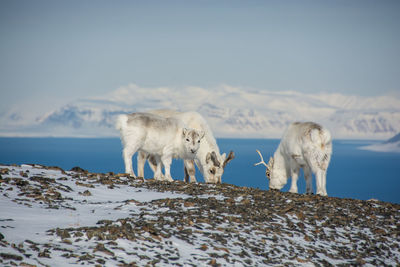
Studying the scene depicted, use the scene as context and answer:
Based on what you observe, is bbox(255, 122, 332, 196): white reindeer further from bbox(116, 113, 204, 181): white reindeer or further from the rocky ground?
bbox(116, 113, 204, 181): white reindeer

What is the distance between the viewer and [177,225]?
13578mm

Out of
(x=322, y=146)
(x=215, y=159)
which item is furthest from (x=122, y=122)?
(x=322, y=146)

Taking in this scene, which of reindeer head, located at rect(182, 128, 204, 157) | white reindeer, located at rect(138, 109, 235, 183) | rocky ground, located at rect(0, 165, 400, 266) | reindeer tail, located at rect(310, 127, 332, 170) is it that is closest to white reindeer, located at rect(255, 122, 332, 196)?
reindeer tail, located at rect(310, 127, 332, 170)

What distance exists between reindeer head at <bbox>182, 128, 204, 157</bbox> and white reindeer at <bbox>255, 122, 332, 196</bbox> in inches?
167

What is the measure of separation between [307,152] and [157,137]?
268 inches

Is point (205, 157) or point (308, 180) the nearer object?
point (308, 180)

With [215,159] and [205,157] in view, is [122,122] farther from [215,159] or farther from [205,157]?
[215,159]

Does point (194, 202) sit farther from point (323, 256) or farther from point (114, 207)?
point (323, 256)

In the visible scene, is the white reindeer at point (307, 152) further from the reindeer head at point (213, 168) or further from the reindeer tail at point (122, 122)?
the reindeer tail at point (122, 122)

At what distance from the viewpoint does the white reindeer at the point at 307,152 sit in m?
23.1

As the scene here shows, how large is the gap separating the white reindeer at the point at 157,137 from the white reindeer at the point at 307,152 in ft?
14.0

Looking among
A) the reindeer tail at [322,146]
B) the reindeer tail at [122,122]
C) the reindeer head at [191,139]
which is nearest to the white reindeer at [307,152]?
the reindeer tail at [322,146]

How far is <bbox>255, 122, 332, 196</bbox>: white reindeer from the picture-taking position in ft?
75.8

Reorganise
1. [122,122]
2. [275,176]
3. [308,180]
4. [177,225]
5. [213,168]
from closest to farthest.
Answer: [177,225] < [122,122] < [308,180] < [213,168] < [275,176]
